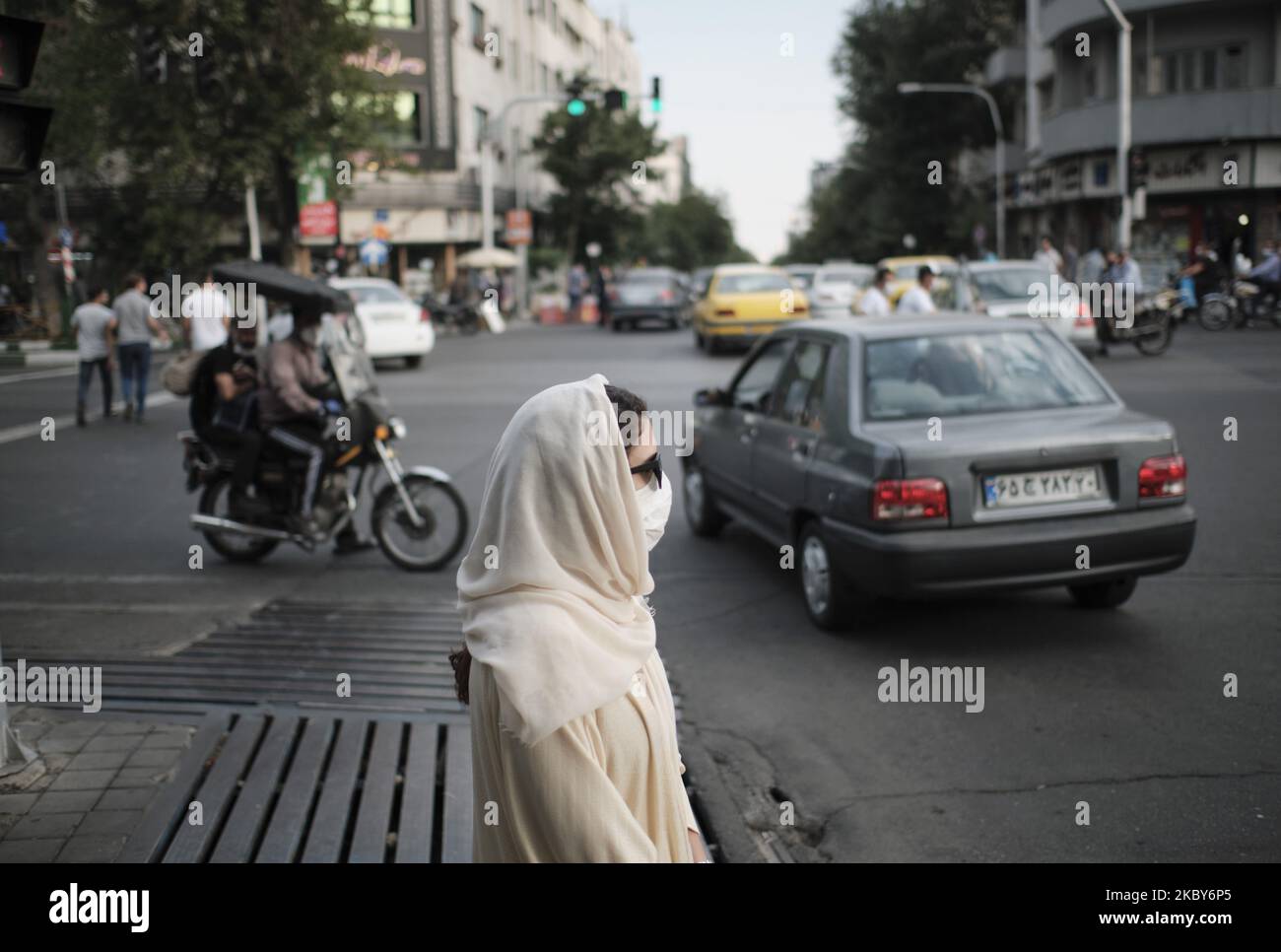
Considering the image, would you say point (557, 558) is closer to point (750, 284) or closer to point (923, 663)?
point (923, 663)

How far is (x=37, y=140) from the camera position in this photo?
5082 millimetres

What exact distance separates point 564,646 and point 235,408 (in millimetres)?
6913

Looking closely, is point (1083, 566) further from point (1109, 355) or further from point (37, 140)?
point (1109, 355)

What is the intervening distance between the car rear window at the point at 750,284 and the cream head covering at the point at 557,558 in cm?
2410

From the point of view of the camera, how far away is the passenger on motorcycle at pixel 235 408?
A: 856cm

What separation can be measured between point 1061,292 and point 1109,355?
249 cm

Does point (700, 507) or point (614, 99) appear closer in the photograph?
point (700, 507)

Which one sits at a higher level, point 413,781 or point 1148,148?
point 1148,148

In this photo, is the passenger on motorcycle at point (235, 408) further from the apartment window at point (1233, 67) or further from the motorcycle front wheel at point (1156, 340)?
the apartment window at point (1233, 67)

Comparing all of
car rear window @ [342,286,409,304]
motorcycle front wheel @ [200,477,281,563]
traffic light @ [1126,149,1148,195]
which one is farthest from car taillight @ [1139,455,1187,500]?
traffic light @ [1126,149,1148,195]

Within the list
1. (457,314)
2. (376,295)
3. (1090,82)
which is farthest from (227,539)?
(1090,82)

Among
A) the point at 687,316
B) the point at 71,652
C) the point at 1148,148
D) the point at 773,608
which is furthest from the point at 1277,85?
the point at 71,652

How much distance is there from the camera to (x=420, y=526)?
8.51 m
